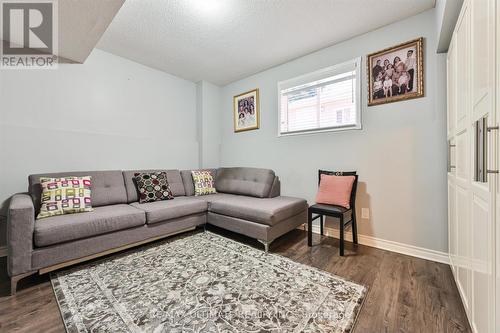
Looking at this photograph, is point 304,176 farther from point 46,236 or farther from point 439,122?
point 46,236

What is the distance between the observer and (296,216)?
8.80ft

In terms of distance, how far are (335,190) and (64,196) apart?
2.88m

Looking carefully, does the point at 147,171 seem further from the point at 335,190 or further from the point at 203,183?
the point at 335,190

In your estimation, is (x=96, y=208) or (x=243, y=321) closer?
(x=243, y=321)

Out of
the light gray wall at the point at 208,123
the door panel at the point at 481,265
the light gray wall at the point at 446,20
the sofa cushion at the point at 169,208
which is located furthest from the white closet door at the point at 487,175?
the light gray wall at the point at 208,123

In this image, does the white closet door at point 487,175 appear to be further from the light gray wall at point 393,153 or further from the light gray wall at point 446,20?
the light gray wall at point 393,153

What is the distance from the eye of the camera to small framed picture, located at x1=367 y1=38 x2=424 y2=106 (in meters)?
2.14

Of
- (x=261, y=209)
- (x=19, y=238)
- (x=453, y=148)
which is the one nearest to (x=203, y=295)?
(x=261, y=209)

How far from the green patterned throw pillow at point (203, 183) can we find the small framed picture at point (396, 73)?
252 centimetres

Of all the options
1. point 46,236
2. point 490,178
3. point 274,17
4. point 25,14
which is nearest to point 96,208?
point 46,236

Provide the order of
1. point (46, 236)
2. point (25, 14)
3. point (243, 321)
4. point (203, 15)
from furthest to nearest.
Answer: point (203, 15) < point (25, 14) < point (46, 236) < point (243, 321)

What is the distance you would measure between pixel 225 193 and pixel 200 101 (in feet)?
5.90

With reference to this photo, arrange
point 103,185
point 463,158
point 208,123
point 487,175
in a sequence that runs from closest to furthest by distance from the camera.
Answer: point 487,175
point 463,158
point 103,185
point 208,123

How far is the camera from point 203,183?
338 centimetres
